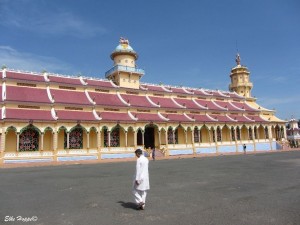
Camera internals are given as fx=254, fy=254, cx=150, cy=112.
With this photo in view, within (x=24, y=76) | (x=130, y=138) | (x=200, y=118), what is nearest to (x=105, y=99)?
(x=130, y=138)

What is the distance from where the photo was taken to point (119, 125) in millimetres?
31750

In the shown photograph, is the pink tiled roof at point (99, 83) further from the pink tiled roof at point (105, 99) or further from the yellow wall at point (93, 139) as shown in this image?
the yellow wall at point (93, 139)

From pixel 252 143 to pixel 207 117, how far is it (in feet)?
34.5

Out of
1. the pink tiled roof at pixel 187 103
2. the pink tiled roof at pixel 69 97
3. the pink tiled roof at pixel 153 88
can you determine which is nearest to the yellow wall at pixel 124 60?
the pink tiled roof at pixel 153 88

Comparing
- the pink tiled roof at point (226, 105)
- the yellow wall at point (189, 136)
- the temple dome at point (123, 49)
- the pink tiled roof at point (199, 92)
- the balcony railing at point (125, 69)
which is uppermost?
the temple dome at point (123, 49)

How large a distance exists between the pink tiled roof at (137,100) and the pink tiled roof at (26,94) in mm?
11207

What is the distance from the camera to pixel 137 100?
3766 cm

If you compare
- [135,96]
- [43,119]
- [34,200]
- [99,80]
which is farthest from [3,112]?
[34,200]

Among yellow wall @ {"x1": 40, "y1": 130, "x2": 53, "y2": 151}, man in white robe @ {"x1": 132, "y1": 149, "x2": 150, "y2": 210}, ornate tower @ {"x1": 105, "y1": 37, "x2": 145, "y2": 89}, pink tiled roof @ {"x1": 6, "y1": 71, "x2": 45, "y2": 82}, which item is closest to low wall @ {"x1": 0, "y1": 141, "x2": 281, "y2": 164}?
yellow wall @ {"x1": 40, "y1": 130, "x2": 53, "y2": 151}

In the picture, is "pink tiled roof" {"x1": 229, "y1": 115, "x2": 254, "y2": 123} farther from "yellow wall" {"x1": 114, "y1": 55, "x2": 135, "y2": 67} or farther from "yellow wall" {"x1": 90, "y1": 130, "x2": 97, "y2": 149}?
"yellow wall" {"x1": 90, "y1": 130, "x2": 97, "y2": 149}

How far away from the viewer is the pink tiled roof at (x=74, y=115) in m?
28.5

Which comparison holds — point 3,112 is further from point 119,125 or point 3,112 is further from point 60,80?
point 119,125

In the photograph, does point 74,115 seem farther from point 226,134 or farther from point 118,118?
point 226,134

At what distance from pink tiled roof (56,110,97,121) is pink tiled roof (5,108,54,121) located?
1160 mm
